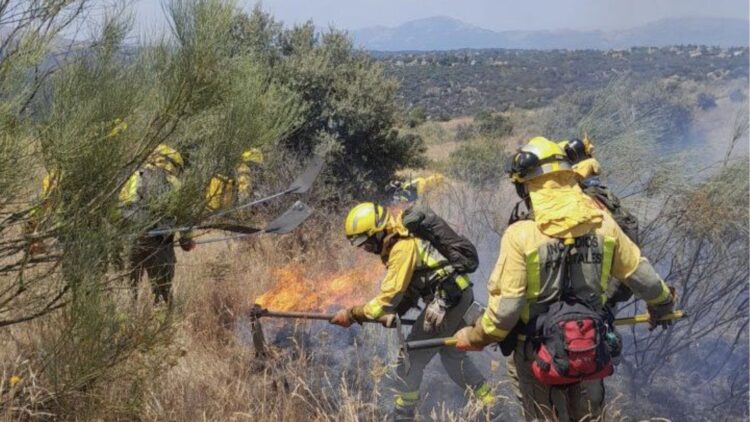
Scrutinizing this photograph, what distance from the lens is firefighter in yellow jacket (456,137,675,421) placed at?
281cm

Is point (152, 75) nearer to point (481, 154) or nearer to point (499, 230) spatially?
point (499, 230)

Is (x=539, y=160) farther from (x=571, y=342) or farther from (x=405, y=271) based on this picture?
(x=405, y=271)

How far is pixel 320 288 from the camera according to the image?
21.5ft

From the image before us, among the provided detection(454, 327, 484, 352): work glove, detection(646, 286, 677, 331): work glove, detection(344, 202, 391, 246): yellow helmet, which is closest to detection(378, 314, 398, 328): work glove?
detection(344, 202, 391, 246): yellow helmet

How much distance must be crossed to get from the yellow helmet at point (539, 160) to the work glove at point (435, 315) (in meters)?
1.29

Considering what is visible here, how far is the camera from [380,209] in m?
4.02

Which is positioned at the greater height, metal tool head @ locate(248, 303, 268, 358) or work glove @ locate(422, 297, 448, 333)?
work glove @ locate(422, 297, 448, 333)

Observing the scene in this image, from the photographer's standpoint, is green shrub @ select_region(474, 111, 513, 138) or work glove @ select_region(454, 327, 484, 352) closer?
work glove @ select_region(454, 327, 484, 352)

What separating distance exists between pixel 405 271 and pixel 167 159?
153cm

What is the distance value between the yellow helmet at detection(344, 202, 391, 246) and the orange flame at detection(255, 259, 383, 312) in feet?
5.99

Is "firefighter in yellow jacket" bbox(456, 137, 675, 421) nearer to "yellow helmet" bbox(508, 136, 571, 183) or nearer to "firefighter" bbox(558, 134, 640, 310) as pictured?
"yellow helmet" bbox(508, 136, 571, 183)

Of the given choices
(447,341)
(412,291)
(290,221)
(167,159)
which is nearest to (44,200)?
(167,159)

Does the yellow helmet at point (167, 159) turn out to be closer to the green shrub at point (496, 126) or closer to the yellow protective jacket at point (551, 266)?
the yellow protective jacket at point (551, 266)

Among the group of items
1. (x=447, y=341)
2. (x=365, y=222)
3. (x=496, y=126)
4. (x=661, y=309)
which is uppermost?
(x=365, y=222)
